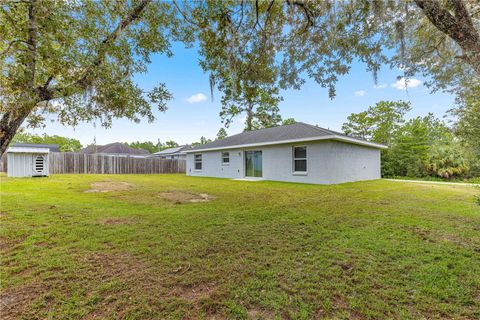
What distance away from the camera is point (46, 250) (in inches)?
116

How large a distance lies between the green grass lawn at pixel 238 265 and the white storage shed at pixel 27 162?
1051 cm

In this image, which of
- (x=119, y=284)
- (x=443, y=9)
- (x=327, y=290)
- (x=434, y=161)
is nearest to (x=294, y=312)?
(x=327, y=290)

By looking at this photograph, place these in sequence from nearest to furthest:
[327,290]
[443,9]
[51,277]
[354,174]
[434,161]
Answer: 1. [327,290]
2. [51,277]
3. [443,9]
4. [354,174]
5. [434,161]

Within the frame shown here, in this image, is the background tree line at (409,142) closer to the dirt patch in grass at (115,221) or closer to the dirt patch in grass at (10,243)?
the dirt patch in grass at (115,221)

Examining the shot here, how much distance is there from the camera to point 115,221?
4.27 m

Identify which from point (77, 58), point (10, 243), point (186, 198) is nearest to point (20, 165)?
point (186, 198)

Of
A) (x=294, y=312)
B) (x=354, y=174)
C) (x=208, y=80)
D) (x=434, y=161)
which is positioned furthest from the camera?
(x=434, y=161)

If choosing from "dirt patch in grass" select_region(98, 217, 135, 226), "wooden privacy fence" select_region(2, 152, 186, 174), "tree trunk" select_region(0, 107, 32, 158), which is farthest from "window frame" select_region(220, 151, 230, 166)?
"tree trunk" select_region(0, 107, 32, 158)

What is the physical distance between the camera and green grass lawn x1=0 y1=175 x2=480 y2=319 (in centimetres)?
191

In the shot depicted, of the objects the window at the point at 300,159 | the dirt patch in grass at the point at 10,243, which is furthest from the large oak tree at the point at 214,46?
the window at the point at 300,159

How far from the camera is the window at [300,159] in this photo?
11.7m

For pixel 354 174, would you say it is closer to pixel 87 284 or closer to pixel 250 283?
pixel 250 283

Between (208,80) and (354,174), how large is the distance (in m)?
10.3

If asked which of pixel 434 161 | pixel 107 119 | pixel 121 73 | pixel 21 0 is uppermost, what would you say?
pixel 21 0
